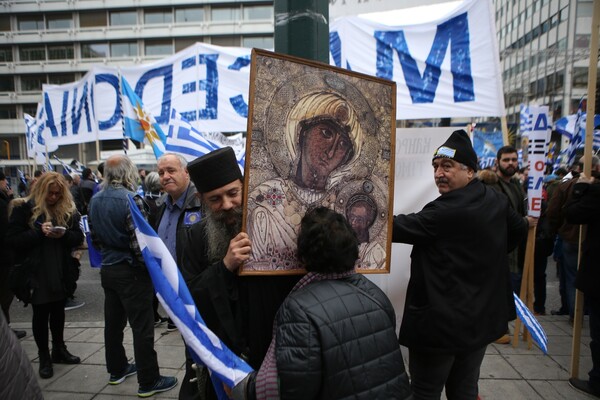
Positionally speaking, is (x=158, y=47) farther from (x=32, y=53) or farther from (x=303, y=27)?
(x=303, y=27)

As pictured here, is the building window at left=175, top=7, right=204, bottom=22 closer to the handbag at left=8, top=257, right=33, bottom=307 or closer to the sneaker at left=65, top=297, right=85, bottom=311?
the sneaker at left=65, top=297, right=85, bottom=311

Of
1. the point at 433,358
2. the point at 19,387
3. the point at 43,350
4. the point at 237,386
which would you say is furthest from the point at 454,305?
the point at 43,350

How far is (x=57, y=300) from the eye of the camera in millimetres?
3662

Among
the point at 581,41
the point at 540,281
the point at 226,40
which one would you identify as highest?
the point at 226,40

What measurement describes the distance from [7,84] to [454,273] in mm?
54660

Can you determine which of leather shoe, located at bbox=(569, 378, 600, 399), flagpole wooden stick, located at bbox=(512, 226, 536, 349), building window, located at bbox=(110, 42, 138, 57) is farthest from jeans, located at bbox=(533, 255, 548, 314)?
building window, located at bbox=(110, 42, 138, 57)

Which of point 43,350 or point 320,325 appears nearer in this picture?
point 320,325

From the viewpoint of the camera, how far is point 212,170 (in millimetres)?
1630

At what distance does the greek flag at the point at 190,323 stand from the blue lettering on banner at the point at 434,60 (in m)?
4.07

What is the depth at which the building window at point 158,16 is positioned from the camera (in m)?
41.1

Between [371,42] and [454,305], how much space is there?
3982 millimetres

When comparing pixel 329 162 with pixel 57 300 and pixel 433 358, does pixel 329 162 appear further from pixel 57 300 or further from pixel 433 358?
pixel 57 300

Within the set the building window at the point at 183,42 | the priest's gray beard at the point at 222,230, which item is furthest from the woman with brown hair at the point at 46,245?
the building window at the point at 183,42

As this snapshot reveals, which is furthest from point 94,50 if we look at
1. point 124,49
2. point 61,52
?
point 61,52
